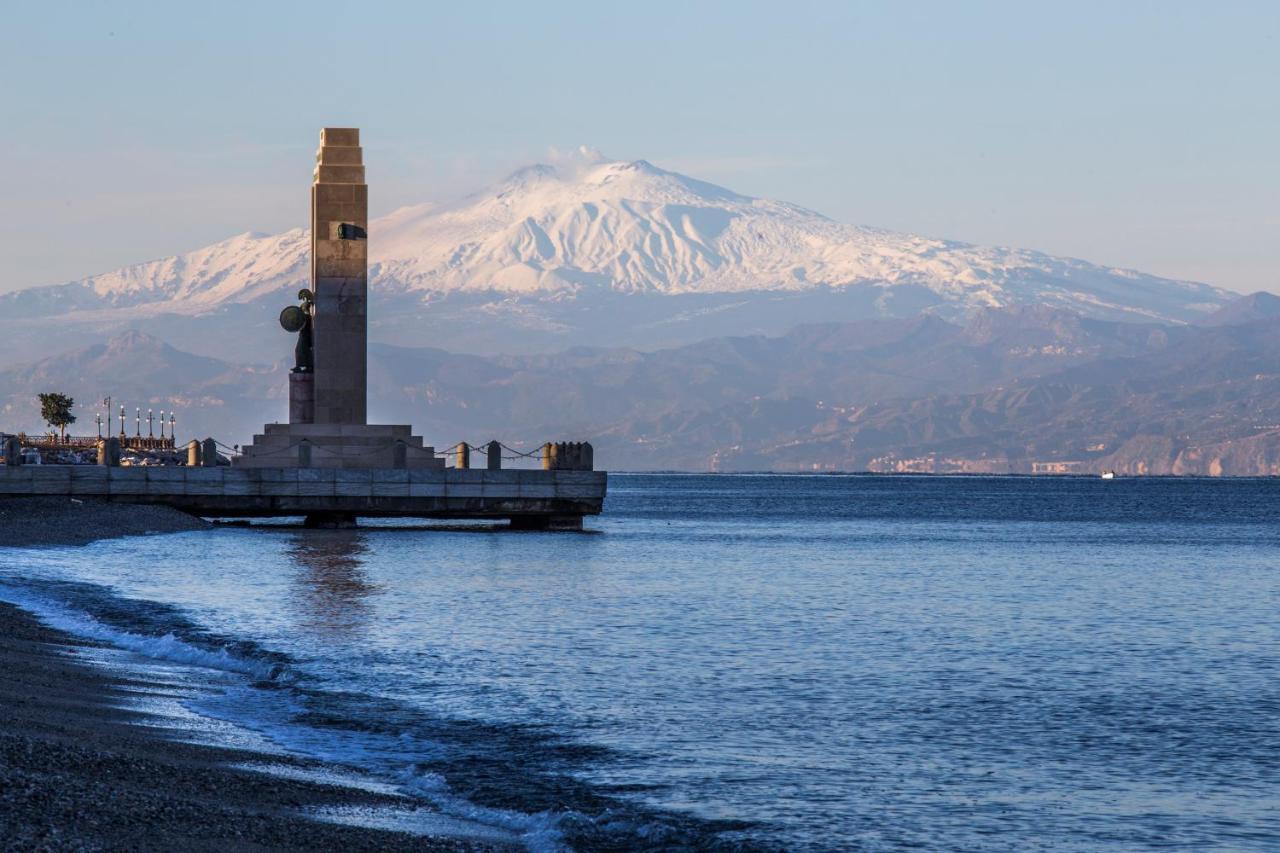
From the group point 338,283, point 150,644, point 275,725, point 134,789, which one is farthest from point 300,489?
point 134,789

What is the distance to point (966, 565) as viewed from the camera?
6153 centimetres

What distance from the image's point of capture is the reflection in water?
34159mm

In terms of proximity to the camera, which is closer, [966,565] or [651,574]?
[651,574]

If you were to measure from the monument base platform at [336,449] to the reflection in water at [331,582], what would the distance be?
3122 mm

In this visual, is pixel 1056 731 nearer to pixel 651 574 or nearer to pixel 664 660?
pixel 664 660

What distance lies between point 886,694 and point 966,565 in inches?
1468

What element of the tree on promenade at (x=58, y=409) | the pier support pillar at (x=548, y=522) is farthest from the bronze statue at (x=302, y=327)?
the tree on promenade at (x=58, y=409)

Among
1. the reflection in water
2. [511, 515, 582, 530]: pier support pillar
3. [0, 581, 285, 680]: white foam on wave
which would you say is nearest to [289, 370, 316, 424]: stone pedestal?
the reflection in water

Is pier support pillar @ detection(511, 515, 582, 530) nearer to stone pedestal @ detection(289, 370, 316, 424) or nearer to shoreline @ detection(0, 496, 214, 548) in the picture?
stone pedestal @ detection(289, 370, 316, 424)

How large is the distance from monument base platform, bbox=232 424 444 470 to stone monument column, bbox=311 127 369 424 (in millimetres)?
959

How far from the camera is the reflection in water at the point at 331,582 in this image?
3416cm

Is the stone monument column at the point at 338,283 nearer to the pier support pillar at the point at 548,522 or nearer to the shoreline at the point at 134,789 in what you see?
the pier support pillar at the point at 548,522

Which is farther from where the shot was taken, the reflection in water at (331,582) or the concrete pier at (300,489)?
the concrete pier at (300,489)

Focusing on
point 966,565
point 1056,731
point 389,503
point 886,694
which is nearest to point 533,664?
point 886,694
